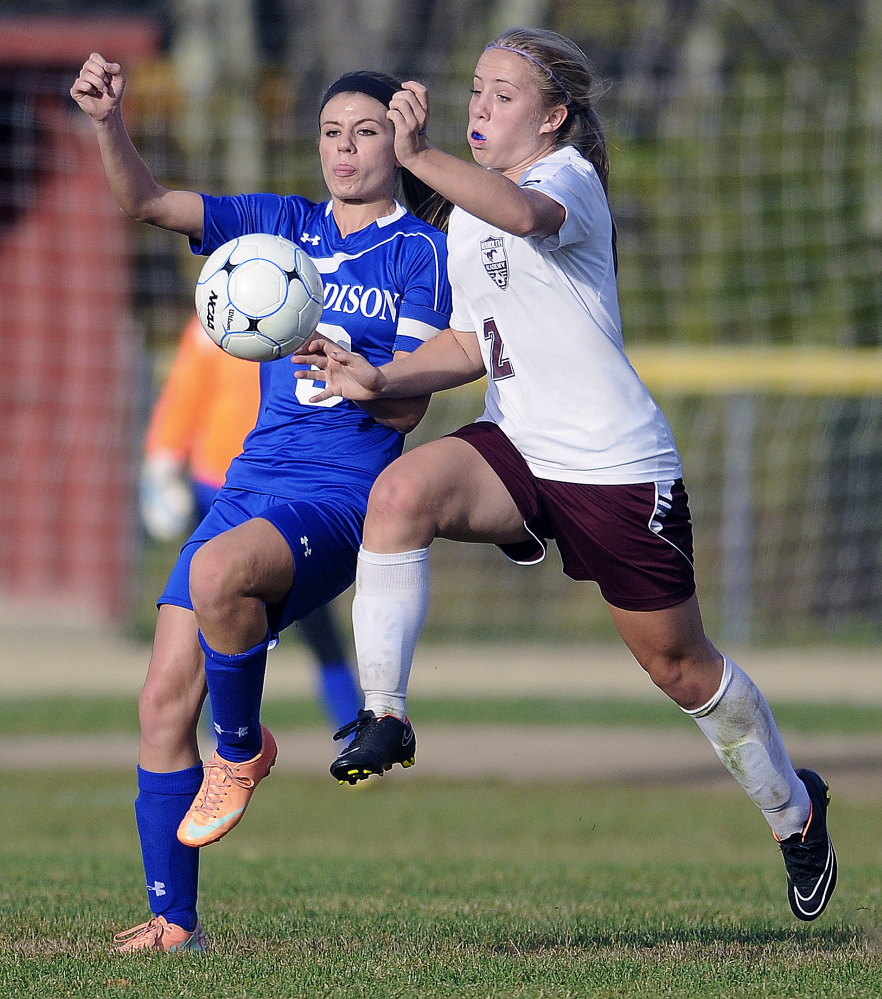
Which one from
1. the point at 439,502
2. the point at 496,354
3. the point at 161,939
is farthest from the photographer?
the point at 161,939

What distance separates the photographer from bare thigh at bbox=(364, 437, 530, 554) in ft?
14.0

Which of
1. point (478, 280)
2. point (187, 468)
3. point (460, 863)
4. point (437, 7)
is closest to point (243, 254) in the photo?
point (478, 280)

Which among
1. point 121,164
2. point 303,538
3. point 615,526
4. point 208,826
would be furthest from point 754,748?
point 121,164

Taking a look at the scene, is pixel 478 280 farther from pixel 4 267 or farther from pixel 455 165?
pixel 4 267

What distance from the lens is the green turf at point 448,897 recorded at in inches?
167

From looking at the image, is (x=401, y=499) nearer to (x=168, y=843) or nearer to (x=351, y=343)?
(x=351, y=343)

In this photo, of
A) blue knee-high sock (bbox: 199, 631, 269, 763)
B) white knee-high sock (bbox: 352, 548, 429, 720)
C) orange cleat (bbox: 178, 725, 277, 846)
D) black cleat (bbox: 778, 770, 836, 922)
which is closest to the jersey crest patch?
white knee-high sock (bbox: 352, 548, 429, 720)

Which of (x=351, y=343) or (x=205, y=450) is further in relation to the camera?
(x=205, y=450)

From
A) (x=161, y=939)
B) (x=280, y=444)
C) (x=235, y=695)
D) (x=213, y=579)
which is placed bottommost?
(x=161, y=939)

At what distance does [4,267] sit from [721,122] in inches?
289

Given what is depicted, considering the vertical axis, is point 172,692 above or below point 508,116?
below

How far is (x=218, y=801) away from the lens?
4.41 m

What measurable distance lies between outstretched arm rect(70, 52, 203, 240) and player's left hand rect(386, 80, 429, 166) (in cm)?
89

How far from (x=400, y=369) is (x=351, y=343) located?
0.23 meters
